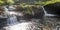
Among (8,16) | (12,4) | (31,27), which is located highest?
(12,4)

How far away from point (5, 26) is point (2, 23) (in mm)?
49

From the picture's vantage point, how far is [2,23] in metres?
1.51

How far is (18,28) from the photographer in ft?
4.99

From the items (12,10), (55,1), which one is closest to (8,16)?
(12,10)

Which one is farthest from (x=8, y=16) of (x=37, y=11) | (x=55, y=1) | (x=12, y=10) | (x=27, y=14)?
(x=55, y=1)

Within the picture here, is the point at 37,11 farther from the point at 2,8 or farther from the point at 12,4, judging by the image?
the point at 2,8

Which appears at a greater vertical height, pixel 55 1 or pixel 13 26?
pixel 55 1

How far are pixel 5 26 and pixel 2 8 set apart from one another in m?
0.21

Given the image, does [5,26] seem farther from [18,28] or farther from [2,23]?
[18,28]

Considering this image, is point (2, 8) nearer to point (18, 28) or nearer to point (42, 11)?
point (18, 28)

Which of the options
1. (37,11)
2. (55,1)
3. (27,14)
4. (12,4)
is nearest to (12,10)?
(12,4)

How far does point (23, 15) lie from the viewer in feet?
5.08

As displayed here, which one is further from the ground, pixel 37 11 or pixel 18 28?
pixel 37 11

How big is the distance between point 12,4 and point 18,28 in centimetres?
28
